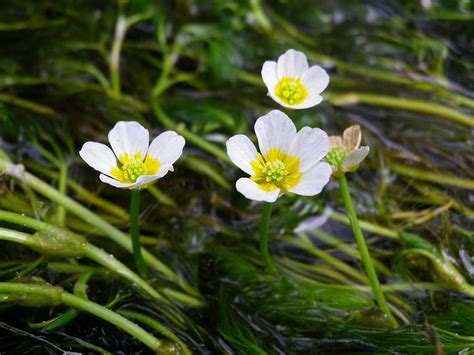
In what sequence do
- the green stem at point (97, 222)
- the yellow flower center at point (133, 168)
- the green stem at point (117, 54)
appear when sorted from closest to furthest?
the yellow flower center at point (133, 168) < the green stem at point (97, 222) < the green stem at point (117, 54)

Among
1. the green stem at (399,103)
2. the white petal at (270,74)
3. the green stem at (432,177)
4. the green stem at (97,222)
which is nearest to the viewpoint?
the white petal at (270,74)

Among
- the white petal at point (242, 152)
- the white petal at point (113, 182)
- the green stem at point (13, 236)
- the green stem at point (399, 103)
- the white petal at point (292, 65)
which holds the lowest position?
the green stem at point (13, 236)

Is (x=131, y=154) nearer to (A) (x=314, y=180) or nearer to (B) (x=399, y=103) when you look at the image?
(A) (x=314, y=180)

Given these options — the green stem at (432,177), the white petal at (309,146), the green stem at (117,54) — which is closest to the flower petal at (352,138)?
the white petal at (309,146)

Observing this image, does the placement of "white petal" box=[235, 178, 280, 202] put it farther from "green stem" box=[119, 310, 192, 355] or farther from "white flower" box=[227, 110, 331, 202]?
"green stem" box=[119, 310, 192, 355]

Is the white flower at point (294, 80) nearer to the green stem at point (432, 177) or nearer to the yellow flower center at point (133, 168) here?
the yellow flower center at point (133, 168)

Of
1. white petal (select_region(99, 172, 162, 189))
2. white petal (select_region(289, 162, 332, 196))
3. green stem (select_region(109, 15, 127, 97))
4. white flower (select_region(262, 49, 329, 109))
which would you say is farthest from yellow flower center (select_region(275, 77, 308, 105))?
green stem (select_region(109, 15, 127, 97))

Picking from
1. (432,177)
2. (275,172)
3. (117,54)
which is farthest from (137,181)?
(117,54)

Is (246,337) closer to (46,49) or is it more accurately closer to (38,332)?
(38,332)
